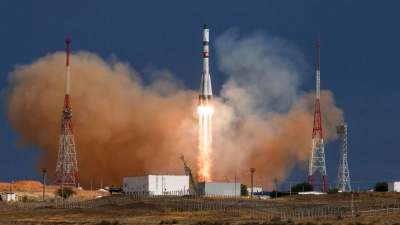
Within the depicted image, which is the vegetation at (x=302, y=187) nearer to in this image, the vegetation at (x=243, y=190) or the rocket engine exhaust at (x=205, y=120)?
the vegetation at (x=243, y=190)

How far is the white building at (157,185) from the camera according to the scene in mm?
100812

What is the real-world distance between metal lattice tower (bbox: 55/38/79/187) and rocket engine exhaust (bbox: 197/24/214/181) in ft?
52.2

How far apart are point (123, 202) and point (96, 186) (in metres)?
32.2

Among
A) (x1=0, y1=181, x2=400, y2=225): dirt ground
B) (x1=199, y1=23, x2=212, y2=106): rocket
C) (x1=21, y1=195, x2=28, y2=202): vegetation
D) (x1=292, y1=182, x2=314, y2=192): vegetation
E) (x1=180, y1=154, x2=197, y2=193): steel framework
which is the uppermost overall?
(x1=199, y1=23, x2=212, y2=106): rocket

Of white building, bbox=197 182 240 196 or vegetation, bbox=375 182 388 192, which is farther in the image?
vegetation, bbox=375 182 388 192

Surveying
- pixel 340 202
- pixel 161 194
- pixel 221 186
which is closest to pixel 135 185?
pixel 161 194

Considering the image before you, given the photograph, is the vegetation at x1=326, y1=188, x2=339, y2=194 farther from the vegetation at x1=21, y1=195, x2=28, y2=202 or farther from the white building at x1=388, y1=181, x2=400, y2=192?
the vegetation at x1=21, y1=195, x2=28, y2=202

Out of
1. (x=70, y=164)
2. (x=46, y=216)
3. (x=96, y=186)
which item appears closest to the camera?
(x=46, y=216)

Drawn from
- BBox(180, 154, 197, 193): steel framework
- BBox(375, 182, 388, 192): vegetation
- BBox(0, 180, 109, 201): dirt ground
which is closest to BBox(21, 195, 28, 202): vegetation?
BBox(0, 180, 109, 201): dirt ground

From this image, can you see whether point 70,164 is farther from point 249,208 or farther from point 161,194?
point 249,208

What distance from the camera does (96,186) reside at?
391ft

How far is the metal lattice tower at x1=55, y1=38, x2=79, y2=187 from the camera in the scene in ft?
353

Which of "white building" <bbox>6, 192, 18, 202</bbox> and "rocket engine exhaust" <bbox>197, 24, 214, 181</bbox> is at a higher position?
"rocket engine exhaust" <bbox>197, 24, 214, 181</bbox>

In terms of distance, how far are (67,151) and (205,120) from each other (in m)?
17.9
